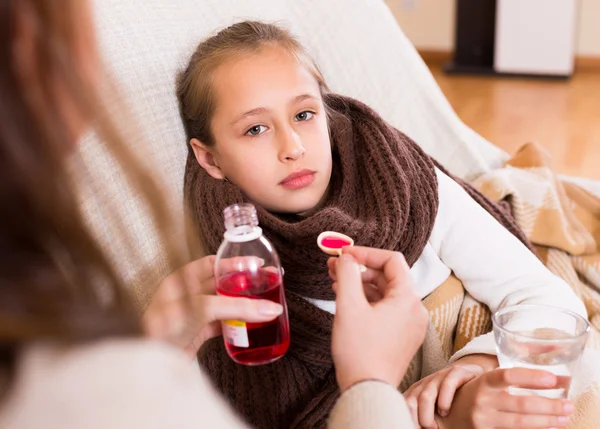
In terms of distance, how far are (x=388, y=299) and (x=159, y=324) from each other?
27 centimetres

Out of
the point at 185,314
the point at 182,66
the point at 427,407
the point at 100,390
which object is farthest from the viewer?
the point at 182,66

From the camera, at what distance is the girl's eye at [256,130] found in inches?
47.6

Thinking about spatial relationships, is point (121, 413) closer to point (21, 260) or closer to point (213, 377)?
point (21, 260)

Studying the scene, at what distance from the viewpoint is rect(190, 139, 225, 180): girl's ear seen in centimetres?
126

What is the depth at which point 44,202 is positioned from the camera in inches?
19.0

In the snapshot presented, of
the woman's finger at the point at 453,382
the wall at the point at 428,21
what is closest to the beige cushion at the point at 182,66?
the woman's finger at the point at 453,382

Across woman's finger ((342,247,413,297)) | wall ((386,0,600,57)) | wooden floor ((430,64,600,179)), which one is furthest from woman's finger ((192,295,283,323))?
wall ((386,0,600,57))

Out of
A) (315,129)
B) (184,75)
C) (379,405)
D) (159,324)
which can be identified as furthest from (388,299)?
(184,75)

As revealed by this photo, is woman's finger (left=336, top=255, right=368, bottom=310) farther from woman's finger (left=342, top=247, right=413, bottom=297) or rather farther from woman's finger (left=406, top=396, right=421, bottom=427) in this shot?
woman's finger (left=406, top=396, right=421, bottom=427)

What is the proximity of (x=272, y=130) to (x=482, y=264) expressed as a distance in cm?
43

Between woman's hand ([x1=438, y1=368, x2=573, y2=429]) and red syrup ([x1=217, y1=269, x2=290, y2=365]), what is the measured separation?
0.96 ft

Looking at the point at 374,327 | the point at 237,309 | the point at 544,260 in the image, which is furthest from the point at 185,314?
the point at 544,260

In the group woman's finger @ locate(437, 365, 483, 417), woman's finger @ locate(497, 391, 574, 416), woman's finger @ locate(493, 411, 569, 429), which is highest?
woman's finger @ locate(497, 391, 574, 416)

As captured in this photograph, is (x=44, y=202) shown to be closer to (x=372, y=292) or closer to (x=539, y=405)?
(x=372, y=292)
